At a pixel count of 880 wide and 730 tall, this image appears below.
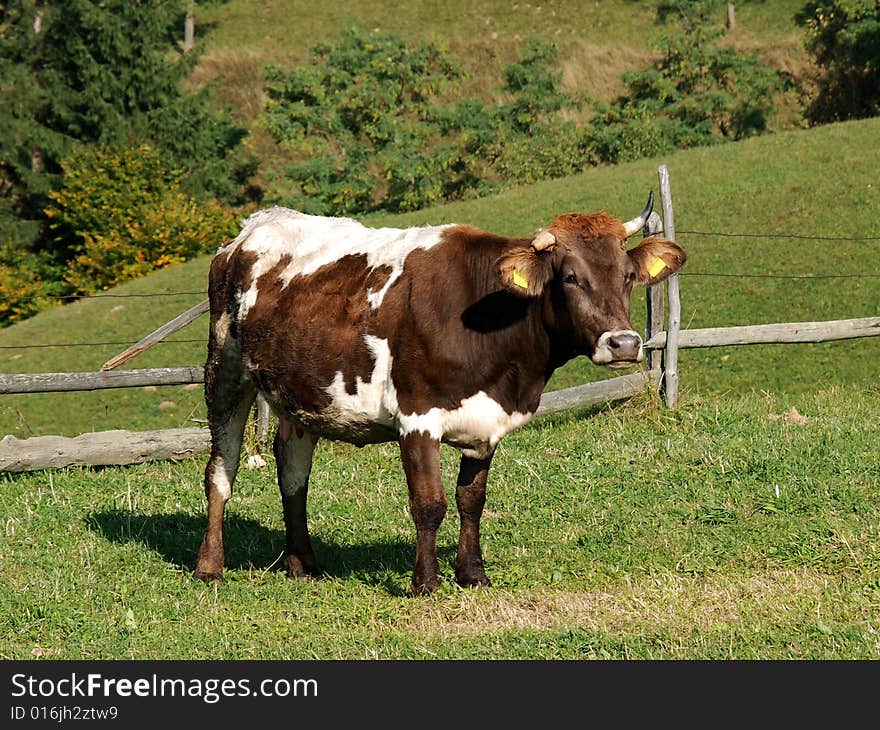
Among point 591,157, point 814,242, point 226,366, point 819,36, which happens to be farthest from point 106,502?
point 819,36

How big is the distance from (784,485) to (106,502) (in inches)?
220

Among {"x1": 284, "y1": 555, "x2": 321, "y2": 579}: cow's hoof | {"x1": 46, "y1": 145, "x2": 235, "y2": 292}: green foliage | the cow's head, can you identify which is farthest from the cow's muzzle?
{"x1": 46, "y1": 145, "x2": 235, "y2": 292}: green foliage

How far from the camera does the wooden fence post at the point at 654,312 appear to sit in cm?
1291

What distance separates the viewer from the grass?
21.2ft

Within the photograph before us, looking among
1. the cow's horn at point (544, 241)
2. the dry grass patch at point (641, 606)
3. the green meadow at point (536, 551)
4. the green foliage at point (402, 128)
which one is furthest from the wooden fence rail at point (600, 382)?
the green foliage at point (402, 128)

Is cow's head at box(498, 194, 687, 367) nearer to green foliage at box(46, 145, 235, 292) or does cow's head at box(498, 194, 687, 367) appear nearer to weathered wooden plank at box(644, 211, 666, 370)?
weathered wooden plank at box(644, 211, 666, 370)

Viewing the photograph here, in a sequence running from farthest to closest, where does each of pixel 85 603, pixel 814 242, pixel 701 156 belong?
pixel 701 156 → pixel 814 242 → pixel 85 603

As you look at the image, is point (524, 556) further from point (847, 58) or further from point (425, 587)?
point (847, 58)

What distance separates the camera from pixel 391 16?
6431 cm

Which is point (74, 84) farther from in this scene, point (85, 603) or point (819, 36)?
point (85, 603)

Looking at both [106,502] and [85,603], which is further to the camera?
[106,502]

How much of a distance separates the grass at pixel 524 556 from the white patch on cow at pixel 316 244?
1.91 meters

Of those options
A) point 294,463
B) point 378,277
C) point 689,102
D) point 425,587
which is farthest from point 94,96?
point 425,587

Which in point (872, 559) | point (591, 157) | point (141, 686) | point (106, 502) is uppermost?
point (141, 686)
